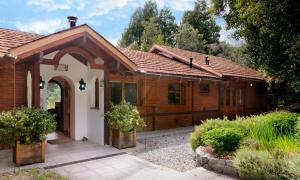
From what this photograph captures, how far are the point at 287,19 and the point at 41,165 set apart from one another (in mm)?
11715

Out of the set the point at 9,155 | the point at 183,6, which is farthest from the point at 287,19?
the point at 183,6

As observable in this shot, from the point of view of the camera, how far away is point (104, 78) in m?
9.24

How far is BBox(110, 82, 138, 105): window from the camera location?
37.1 ft

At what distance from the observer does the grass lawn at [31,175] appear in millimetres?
5570

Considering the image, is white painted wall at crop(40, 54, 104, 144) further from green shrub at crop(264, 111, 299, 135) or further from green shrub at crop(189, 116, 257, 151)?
green shrub at crop(264, 111, 299, 135)

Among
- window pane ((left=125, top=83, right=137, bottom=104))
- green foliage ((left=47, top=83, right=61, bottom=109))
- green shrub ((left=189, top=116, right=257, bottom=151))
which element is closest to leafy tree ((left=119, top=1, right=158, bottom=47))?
green foliage ((left=47, top=83, right=61, bottom=109))

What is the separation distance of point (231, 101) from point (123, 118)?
10.7 m

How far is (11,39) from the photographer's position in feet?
28.6

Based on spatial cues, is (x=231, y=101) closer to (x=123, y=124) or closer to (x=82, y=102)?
(x=123, y=124)

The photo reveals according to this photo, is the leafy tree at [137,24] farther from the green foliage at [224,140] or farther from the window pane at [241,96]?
the green foliage at [224,140]

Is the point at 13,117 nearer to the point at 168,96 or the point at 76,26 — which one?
the point at 76,26

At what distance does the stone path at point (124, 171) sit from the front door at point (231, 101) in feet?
34.3

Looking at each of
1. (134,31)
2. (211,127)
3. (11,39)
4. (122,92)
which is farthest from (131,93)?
(134,31)

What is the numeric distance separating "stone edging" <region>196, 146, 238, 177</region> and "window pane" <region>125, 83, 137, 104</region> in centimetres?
535
